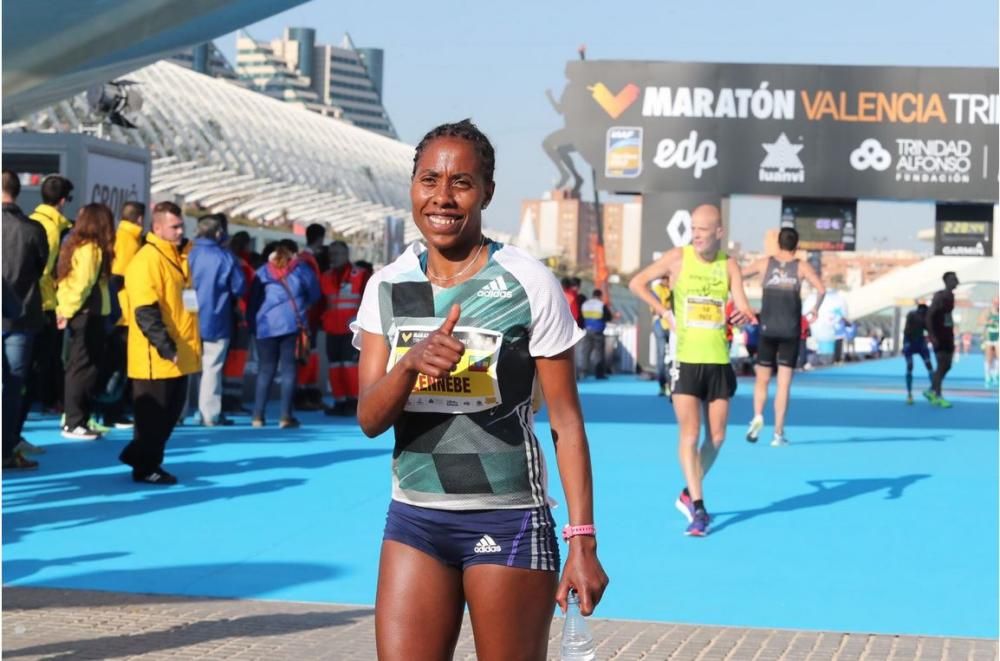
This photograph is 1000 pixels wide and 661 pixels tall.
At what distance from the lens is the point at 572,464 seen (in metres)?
3.55

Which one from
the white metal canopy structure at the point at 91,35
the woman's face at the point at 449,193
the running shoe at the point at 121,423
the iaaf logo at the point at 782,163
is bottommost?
the running shoe at the point at 121,423

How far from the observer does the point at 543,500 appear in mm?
3570

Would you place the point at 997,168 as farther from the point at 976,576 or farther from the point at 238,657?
the point at 238,657

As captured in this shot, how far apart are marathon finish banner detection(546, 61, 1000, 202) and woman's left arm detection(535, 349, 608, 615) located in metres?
27.8

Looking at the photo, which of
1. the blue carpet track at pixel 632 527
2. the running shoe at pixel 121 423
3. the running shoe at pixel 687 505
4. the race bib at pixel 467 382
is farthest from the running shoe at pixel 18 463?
the race bib at pixel 467 382

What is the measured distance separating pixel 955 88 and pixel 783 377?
1879cm

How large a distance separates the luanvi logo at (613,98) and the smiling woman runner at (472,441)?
2806 cm

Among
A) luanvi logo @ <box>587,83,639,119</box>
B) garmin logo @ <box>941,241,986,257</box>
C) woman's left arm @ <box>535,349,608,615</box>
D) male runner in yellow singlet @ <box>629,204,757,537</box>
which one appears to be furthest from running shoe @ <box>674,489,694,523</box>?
garmin logo @ <box>941,241,986,257</box>

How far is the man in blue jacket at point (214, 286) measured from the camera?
13.3m

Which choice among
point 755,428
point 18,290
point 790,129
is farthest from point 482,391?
point 790,129

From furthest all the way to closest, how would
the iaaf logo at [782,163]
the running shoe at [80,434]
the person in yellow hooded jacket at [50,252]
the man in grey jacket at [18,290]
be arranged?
the iaaf logo at [782,163]
the running shoe at [80,434]
the person in yellow hooded jacket at [50,252]
the man in grey jacket at [18,290]

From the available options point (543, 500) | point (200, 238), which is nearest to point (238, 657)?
point (543, 500)

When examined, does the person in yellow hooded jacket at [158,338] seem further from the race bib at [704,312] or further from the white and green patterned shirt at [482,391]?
the white and green patterned shirt at [482,391]

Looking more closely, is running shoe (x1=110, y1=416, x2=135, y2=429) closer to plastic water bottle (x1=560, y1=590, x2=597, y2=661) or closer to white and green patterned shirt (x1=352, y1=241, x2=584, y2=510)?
white and green patterned shirt (x1=352, y1=241, x2=584, y2=510)
